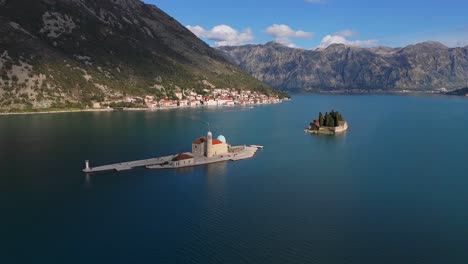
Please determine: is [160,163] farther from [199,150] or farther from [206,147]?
[206,147]

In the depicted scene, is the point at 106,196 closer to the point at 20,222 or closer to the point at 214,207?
the point at 20,222

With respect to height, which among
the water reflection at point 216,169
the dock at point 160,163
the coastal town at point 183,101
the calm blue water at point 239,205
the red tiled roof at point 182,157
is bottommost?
the calm blue water at point 239,205

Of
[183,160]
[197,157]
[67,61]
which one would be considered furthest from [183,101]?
[183,160]

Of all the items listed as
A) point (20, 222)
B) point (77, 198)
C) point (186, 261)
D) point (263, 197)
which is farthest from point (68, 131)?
point (186, 261)

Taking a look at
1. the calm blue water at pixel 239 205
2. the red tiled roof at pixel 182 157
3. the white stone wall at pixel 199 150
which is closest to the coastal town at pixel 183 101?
the calm blue water at pixel 239 205

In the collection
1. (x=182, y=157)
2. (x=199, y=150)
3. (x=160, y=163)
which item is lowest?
(x=160, y=163)

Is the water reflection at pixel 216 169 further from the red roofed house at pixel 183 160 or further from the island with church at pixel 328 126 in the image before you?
the island with church at pixel 328 126

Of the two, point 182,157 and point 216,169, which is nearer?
point 216,169
